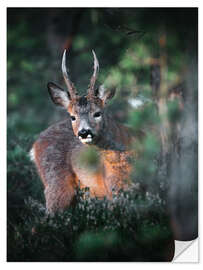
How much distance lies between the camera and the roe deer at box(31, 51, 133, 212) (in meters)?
3.22

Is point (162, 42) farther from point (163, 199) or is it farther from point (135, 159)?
point (163, 199)

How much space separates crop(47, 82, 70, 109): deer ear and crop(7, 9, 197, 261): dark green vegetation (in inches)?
5.6

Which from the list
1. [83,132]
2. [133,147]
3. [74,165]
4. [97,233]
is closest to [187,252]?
[97,233]

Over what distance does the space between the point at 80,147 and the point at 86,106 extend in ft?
1.34

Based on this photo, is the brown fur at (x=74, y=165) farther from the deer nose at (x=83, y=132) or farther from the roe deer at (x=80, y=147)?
the deer nose at (x=83, y=132)

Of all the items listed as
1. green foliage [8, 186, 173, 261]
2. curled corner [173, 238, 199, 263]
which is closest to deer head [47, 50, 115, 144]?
green foliage [8, 186, 173, 261]

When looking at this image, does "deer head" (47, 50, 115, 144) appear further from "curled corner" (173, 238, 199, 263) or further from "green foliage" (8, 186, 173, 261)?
"curled corner" (173, 238, 199, 263)

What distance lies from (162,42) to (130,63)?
315 millimetres

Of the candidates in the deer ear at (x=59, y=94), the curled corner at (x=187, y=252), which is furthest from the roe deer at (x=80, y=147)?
the curled corner at (x=187, y=252)

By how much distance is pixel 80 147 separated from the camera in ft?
11.4

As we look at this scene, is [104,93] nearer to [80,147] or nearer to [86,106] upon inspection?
[86,106]
